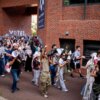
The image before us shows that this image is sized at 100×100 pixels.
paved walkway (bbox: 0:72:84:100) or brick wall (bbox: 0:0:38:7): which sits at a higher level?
brick wall (bbox: 0:0:38:7)

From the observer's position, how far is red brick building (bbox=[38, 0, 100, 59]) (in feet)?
58.3

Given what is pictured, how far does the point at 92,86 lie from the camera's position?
10719 millimetres

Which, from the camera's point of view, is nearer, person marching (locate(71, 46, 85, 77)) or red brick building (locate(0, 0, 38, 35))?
person marching (locate(71, 46, 85, 77))

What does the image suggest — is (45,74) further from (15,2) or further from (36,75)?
(15,2)

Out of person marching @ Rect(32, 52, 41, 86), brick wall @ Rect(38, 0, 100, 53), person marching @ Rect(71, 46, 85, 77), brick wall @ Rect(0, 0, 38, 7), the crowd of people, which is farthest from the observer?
brick wall @ Rect(0, 0, 38, 7)

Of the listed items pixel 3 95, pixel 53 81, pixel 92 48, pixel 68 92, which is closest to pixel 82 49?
pixel 92 48

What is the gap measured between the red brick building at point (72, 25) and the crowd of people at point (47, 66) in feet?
3.49

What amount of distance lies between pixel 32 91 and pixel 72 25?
628 centimetres

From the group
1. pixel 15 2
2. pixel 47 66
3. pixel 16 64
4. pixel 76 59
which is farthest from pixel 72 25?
pixel 15 2

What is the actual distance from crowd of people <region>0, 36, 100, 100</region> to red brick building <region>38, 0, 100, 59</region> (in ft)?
3.49

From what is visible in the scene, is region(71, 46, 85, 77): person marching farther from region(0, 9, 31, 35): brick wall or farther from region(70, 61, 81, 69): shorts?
region(0, 9, 31, 35): brick wall

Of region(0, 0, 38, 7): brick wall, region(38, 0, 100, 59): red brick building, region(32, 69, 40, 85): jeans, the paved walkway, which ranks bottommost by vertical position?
the paved walkway

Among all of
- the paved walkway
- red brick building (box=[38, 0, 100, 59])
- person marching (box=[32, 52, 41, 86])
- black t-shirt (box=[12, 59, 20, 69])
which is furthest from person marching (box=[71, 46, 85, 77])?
black t-shirt (box=[12, 59, 20, 69])

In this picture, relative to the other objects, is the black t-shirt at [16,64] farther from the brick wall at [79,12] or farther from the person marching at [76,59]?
the brick wall at [79,12]
